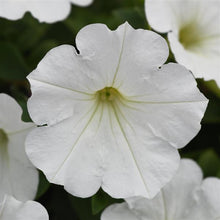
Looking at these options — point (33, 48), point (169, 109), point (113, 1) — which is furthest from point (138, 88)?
point (113, 1)

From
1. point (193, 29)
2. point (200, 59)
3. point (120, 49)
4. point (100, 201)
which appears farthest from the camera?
point (193, 29)

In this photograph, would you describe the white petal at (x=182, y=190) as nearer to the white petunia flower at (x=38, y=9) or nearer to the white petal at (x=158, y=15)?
the white petal at (x=158, y=15)

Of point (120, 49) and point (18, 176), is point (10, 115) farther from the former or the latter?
point (120, 49)

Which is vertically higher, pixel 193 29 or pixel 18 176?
pixel 193 29

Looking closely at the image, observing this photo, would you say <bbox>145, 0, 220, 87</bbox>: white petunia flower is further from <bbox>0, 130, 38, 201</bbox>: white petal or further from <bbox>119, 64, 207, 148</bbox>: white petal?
<bbox>0, 130, 38, 201</bbox>: white petal

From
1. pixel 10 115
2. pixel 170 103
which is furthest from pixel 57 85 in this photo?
pixel 170 103

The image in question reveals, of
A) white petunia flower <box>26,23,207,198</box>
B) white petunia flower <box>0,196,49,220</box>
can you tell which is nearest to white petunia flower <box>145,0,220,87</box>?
white petunia flower <box>26,23,207,198</box>

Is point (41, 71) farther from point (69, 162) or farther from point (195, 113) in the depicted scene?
point (195, 113)
